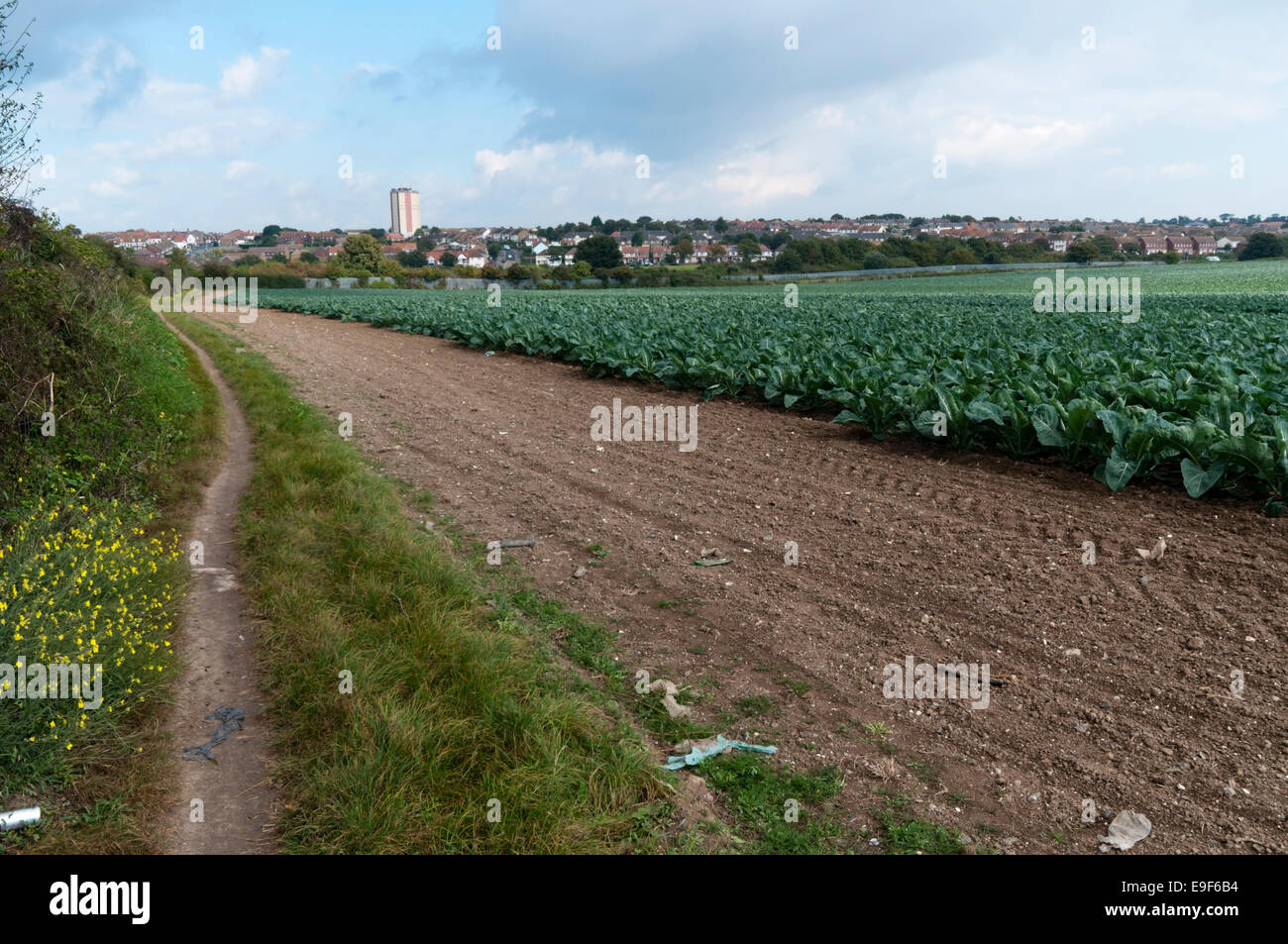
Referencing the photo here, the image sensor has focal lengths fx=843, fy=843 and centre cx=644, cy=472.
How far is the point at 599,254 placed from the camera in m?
92.1

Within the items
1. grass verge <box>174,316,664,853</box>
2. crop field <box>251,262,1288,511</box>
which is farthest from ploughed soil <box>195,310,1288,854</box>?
→ grass verge <box>174,316,664,853</box>

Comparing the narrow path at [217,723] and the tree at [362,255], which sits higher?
the tree at [362,255]

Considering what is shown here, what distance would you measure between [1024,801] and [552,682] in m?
2.22

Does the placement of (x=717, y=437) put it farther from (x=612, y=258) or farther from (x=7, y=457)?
(x=612, y=258)

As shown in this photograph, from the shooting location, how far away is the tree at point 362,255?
3836 inches

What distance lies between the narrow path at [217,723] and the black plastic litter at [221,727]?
0.08 feet

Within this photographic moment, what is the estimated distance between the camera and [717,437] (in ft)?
34.3

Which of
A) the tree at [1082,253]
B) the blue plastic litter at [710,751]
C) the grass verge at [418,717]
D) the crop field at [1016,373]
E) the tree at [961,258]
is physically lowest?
the blue plastic litter at [710,751]

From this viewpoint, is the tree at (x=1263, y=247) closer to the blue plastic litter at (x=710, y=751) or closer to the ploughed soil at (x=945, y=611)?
the ploughed soil at (x=945, y=611)

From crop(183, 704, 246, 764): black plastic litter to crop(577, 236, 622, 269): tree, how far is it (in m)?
89.1

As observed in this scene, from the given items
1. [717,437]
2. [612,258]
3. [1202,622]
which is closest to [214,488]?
[717,437]

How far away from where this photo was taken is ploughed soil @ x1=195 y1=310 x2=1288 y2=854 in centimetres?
357

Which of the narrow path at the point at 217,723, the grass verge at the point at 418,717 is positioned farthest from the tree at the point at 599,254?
the grass verge at the point at 418,717
